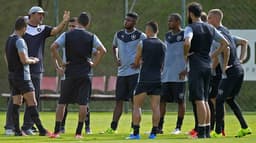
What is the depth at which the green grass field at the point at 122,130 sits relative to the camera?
1484 cm

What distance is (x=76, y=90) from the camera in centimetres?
1592

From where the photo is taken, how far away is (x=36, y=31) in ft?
56.9

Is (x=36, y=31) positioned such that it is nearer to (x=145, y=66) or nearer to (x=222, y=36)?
(x=145, y=66)

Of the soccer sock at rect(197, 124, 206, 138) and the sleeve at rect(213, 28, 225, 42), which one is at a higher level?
the sleeve at rect(213, 28, 225, 42)

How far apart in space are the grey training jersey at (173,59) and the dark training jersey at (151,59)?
151cm

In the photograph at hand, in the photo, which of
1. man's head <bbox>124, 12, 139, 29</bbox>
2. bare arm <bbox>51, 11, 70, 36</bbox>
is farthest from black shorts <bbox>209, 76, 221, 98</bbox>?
bare arm <bbox>51, 11, 70, 36</bbox>

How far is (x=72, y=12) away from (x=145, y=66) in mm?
17679

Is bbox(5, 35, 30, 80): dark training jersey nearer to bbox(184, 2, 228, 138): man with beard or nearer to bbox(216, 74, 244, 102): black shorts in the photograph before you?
bbox(184, 2, 228, 138): man with beard

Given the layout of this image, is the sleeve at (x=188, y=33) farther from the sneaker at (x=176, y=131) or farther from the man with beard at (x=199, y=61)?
the sneaker at (x=176, y=131)

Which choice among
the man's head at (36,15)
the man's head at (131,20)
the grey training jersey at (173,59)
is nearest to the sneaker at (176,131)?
the grey training jersey at (173,59)

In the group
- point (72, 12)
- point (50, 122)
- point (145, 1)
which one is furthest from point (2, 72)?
point (50, 122)

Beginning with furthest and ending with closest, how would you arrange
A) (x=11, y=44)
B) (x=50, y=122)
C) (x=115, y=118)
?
(x=50, y=122) → (x=115, y=118) → (x=11, y=44)

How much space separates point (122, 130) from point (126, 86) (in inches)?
45.6

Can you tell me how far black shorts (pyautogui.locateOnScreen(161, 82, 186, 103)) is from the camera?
17750mm
